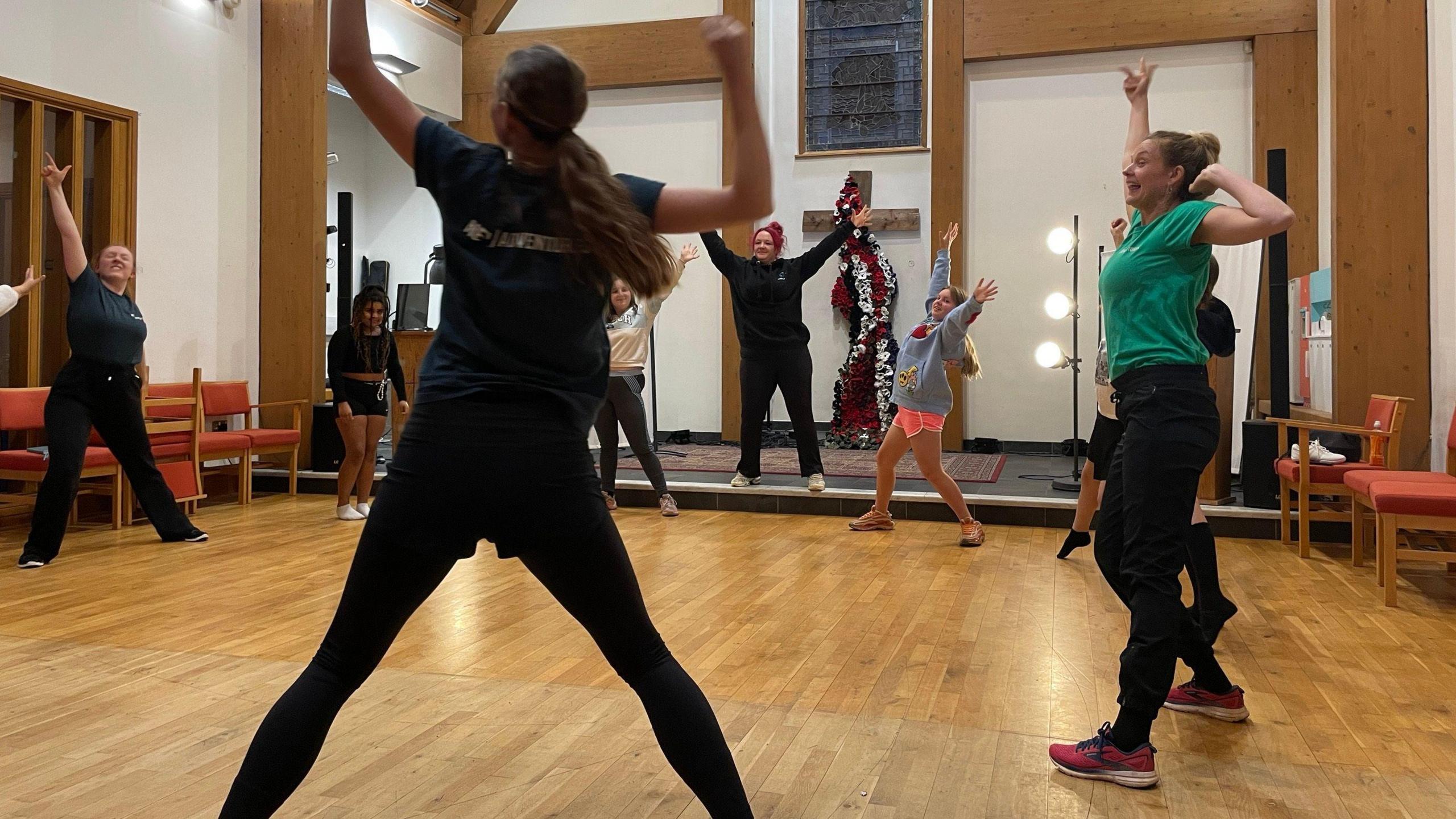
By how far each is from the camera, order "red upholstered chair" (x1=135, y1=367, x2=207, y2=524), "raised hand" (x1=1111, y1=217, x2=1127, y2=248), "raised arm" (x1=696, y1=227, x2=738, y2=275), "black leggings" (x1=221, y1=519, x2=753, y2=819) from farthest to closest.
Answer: "raised arm" (x1=696, y1=227, x2=738, y2=275), "red upholstered chair" (x1=135, y1=367, x2=207, y2=524), "raised hand" (x1=1111, y1=217, x2=1127, y2=248), "black leggings" (x1=221, y1=519, x2=753, y2=819)

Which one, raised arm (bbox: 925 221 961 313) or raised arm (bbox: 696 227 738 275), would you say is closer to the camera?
raised arm (bbox: 925 221 961 313)

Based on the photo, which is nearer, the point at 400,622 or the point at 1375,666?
the point at 400,622

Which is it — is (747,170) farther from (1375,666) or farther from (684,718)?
(1375,666)

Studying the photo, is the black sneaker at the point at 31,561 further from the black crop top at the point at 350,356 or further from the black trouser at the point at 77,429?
the black crop top at the point at 350,356

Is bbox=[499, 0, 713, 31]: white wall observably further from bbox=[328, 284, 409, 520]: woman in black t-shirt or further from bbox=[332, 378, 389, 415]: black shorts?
bbox=[332, 378, 389, 415]: black shorts

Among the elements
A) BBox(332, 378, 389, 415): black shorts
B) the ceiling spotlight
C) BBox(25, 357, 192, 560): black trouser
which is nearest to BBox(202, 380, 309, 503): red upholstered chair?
BBox(332, 378, 389, 415): black shorts

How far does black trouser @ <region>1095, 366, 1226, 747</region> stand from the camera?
2240mm

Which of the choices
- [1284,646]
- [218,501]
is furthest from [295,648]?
[218,501]

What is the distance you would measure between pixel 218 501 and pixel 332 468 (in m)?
0.85

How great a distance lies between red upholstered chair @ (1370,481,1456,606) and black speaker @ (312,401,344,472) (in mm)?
6646

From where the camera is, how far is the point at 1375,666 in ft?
10.7

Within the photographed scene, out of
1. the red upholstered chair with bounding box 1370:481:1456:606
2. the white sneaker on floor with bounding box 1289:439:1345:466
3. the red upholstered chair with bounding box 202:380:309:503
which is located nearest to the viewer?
the red upholstered chair with bounding box 1370:481:1456:606

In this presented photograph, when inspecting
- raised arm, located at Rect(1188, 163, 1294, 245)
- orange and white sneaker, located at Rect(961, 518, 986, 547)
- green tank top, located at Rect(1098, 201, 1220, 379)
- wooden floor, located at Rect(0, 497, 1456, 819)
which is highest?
raised arm, located at Rect(1188, 163, 1294, 245)

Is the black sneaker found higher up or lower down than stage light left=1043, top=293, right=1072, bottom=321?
lower down
